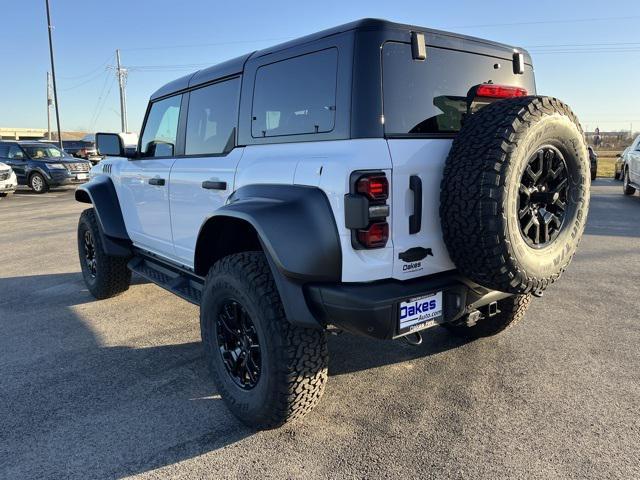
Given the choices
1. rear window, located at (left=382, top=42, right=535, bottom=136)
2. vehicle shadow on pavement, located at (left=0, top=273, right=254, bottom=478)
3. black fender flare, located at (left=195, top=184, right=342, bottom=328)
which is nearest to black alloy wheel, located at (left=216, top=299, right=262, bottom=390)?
vehicle shadow on pavement, located at (left=0, top=273, right=254, bottom=478)

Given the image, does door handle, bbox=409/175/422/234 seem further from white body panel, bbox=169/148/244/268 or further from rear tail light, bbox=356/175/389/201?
white body panel, bbox=169/148/244/268

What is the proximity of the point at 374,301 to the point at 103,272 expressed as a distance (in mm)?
3550

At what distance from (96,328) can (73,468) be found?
2039mm

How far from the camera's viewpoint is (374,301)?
7.43 ft

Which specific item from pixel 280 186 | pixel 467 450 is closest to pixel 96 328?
pixel 280 186

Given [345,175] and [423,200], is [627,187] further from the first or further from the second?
[345,175]

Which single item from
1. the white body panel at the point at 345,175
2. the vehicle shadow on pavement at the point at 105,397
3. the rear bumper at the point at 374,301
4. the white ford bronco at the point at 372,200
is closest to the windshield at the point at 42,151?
the vehicle shadow on pavement at the point at 105,397

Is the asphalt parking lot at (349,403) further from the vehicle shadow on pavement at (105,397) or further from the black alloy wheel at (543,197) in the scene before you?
the black alloy wheel at (543,197)

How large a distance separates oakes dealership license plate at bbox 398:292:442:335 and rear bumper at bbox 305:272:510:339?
1.2 inches

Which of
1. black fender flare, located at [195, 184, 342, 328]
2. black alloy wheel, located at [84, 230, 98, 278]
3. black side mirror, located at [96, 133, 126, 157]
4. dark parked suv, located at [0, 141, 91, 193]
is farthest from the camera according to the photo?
dark parked suv, located at [0, 141, 91, 193]

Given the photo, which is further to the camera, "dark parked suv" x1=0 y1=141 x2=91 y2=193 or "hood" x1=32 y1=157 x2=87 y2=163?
"hood" x1=32 y1=157 x2=87 y2=163

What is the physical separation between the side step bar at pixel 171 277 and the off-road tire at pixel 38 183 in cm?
1470

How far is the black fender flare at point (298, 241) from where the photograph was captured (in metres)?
2.36

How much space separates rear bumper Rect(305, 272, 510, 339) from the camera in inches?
89.9
